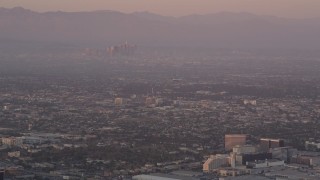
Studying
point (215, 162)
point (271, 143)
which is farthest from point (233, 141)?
point (215, 162)

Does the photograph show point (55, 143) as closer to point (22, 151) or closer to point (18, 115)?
point (22, 151)

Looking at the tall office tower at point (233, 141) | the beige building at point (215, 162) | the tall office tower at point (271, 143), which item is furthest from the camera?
the tall office tower at point (233, 141)

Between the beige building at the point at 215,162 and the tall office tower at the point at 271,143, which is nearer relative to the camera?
the beige building at the point at 215,162

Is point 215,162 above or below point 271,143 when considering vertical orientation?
below

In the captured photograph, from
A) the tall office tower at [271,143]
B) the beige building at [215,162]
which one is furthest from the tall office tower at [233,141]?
the beige building at [215,162]

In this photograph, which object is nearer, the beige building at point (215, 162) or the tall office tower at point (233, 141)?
the beige building at point (215, 162)

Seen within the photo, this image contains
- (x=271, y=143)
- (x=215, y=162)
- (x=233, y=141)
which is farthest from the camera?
→ (x=233, y=141)

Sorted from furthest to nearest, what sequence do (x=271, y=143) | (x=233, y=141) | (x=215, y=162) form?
1. (x=233, y=141)
2. (x=271, y=143)
3. (x=215, y=162)

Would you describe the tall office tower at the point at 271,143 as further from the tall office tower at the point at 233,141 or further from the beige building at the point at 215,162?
the beige building at the point at 215,162

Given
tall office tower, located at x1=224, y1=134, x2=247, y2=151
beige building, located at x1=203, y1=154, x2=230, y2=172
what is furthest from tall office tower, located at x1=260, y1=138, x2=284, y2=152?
beige building, located at x1=203, y1=154, x2=230, y2=172

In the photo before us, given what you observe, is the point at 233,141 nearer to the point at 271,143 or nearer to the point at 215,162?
the point at 271,143

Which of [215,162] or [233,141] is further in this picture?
[233,141]

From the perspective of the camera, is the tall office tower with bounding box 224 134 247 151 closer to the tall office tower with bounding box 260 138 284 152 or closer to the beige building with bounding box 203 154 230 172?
the tall office tower with bounding box 260 138 284 152

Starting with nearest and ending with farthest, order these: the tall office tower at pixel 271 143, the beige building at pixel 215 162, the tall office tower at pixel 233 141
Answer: the beige building at pixel 215 162 < the tall office tower at pixel 271 143 < the tall office tower at pixel 233 141
